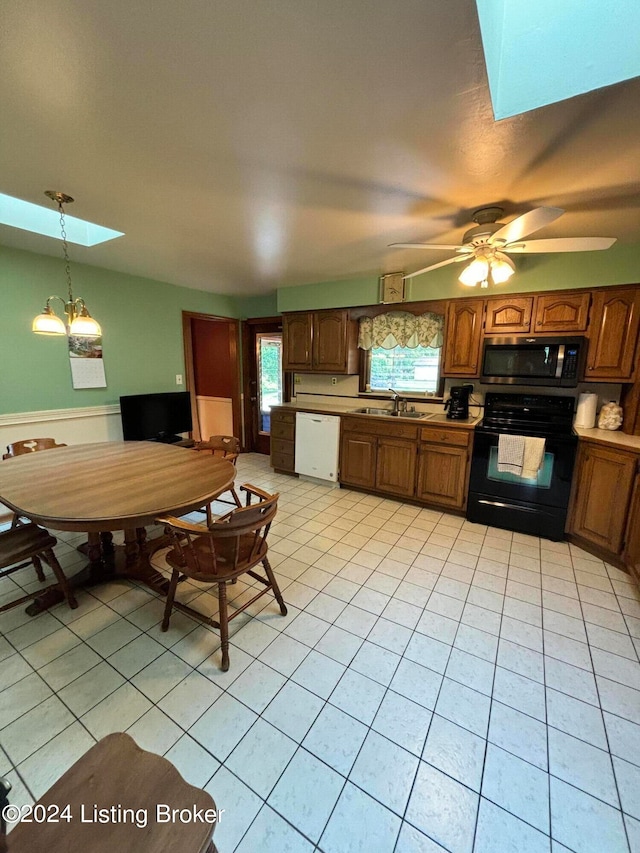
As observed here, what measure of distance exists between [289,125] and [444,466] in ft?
9.35

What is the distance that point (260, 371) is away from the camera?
5344 mm

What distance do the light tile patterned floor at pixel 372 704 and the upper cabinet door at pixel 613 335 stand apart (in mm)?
1573

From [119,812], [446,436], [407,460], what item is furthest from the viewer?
[407,460]

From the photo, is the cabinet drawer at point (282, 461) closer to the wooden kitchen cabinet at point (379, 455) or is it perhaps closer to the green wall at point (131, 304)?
the wooden kitchen cabinet at point (379, 455)

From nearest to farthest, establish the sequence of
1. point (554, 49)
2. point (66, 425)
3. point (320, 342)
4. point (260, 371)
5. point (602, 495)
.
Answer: point (554, 49) < point (602, 495) < point (66, 425) < point (320, 342) < point (260, 371)

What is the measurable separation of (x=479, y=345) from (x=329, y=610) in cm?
264

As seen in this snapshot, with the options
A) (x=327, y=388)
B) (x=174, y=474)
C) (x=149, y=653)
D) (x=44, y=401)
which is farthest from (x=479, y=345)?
(x=44, y=401)

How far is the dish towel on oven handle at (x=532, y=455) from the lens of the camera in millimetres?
2834

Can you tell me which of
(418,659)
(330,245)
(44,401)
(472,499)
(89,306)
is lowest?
(418,659)

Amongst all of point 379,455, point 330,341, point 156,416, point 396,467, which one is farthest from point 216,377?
point 396,467

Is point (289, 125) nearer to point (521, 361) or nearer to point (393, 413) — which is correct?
point (521, 361)

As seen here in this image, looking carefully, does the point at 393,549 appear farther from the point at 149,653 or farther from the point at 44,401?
the point at 44,401

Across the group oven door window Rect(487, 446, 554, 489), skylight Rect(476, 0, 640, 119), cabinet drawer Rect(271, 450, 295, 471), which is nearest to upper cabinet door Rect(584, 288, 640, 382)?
oven door window Rect(487, 446, 554, 489)

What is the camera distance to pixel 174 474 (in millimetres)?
2158
